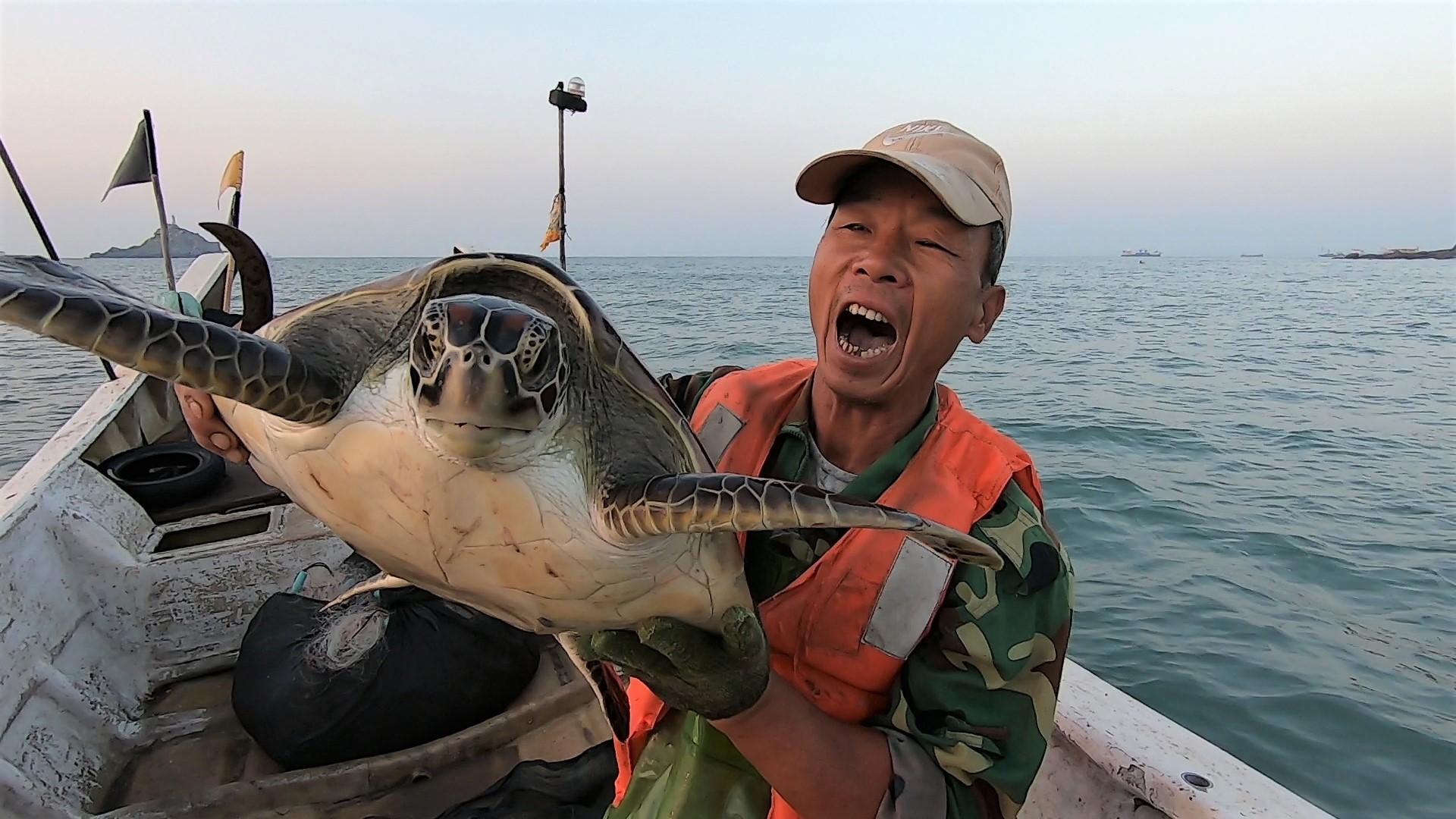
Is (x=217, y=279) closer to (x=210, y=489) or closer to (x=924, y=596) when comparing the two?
(x=210, y=489)

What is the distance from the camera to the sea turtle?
3.98 feet

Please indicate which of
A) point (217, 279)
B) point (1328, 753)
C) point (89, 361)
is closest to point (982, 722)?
point (1328, 753)

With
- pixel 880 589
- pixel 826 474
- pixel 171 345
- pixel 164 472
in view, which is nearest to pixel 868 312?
pixel 826 474

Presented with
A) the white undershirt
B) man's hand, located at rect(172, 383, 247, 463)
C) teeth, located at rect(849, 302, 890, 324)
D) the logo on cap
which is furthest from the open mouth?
man's hand, located at rect(172, 383, 247, 463)

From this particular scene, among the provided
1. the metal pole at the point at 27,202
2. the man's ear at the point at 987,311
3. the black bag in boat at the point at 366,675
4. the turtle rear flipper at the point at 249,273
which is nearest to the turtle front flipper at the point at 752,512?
the man's ear at the point at 987,311

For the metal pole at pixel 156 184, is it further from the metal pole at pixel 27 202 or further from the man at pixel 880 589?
the man at pixel 880 589

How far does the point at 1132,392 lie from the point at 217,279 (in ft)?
36.2

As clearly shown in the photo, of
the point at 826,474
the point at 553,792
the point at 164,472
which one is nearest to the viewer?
the point at 826,474

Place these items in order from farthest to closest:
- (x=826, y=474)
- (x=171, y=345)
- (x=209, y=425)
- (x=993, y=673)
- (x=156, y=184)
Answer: (x=156, y=184) < (x=826, y=474) < (x=209, y=425) < (x=993, y=673) < (x=171, y=345)

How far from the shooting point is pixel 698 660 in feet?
4.38

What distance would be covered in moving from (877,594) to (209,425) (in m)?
1.41

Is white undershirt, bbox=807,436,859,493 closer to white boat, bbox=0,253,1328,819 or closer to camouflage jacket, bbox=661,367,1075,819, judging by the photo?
camouflage jacket, bbox=661,367,1075,819

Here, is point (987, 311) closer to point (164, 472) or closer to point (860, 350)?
point (860, 350)

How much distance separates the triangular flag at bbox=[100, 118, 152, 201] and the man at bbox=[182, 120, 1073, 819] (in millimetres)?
4716
